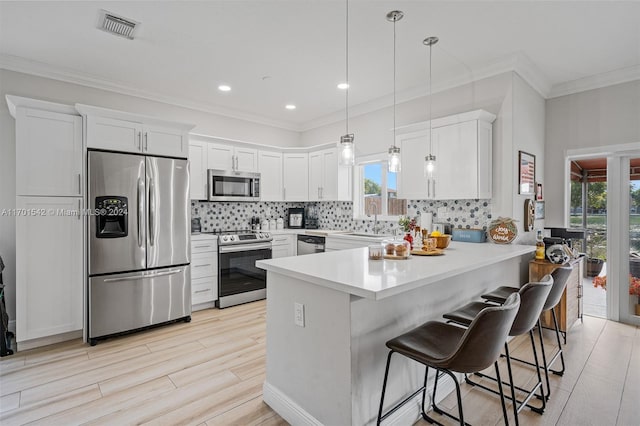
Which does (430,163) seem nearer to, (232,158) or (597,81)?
(597,81)

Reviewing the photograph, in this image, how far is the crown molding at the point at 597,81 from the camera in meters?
3.46

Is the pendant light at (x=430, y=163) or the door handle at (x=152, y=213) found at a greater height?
the pendant light at (x=430, y=163)

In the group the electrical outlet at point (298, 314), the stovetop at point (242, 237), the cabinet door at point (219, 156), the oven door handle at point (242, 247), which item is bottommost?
the electrical outlet at point (298, 314)

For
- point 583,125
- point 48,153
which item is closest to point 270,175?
point 48,153

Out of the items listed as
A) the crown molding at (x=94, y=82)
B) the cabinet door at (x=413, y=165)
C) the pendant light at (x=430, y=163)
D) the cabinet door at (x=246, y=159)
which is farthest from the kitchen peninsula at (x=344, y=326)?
the crown molding at (x=94, y=82)

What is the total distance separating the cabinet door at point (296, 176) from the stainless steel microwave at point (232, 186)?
594mm

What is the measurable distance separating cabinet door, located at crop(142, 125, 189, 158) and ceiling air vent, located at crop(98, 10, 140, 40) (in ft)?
3.22

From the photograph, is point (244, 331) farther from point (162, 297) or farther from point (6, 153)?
point (6, 153)

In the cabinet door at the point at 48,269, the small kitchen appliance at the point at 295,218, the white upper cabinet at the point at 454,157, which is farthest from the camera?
the small kitchen appliance at the point at 295,218

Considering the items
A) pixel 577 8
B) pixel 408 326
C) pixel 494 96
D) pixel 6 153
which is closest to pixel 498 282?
pixel 408 326

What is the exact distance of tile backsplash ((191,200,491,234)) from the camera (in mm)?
3730

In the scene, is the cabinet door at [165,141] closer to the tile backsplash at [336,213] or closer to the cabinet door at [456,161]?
the tile backsplash at [336,213]

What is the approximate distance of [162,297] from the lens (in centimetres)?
363

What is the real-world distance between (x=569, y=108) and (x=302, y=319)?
409 cm
